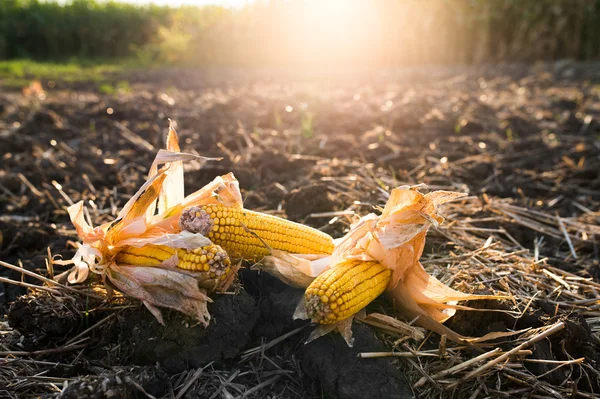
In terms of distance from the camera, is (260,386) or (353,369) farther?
(260,386)

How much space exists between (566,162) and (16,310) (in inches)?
193

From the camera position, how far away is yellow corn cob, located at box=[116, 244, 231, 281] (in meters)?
2.29

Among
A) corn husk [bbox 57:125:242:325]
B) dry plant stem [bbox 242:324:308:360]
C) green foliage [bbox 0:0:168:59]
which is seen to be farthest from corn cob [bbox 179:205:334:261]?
green foliage [bbox 0:0:168:59]

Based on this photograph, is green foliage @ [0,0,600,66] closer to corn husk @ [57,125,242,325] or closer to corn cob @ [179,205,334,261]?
corn husk @ [57,125,242,325]

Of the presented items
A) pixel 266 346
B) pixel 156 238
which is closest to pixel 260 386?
pixel 266 346

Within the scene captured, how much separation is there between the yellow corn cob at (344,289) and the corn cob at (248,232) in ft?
0.90

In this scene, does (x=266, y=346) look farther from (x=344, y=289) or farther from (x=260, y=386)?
(x=344, y=289)

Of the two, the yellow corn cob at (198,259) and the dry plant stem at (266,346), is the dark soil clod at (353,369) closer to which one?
the dry plant stem at (266,346)

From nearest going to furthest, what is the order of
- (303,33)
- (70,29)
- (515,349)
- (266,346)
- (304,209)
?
1. (515,349)
2. (266,346)
3. (304,209)
4. (303,33)
5. (70,29)

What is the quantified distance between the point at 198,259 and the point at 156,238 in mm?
256

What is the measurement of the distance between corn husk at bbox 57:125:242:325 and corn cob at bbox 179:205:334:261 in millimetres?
96

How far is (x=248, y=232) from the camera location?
2520mm

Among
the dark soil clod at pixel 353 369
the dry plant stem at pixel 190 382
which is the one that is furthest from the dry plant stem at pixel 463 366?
the dry plant stem at pixel 190 382

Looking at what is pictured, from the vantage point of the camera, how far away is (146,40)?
97.7 ft
